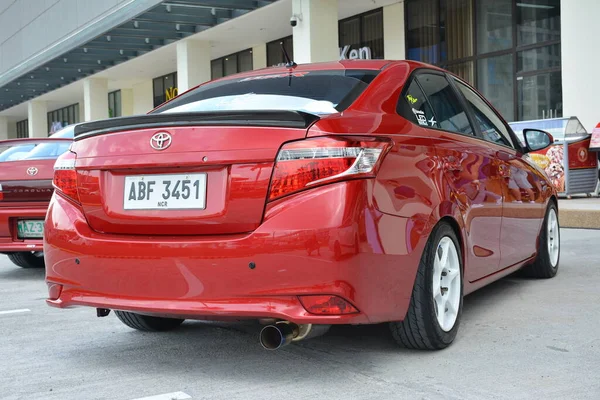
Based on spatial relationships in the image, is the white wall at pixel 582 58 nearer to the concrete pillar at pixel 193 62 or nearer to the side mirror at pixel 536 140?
the side mirror at pixel 536 140

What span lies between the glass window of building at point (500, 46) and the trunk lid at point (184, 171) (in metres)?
13.8

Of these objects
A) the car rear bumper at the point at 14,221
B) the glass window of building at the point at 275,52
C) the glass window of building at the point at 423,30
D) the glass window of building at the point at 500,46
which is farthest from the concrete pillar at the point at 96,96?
the car rear bumper at the point at 14,221

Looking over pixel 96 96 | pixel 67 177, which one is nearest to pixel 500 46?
pixel 67 177

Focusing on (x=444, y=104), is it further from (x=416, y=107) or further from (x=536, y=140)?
(x=536, y=140)

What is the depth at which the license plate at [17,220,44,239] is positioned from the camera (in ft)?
21.8

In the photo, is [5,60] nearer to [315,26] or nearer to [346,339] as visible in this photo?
[315,26]

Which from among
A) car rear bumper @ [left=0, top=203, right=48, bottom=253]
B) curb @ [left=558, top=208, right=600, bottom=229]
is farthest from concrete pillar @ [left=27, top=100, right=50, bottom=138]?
car rear bumper @ [left=0, top=203, right=48, bottom=253]

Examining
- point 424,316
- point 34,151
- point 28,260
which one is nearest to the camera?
point 424,316

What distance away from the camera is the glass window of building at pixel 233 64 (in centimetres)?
2621

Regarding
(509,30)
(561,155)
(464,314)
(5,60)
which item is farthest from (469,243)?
(5,60)

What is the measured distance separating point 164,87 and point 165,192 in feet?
96.8

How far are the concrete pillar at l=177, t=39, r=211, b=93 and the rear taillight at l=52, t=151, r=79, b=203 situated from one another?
1999cm

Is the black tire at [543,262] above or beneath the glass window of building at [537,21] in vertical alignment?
beneath

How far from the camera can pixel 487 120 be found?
491cm
